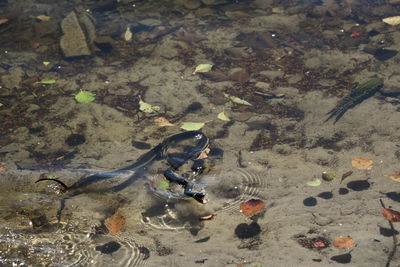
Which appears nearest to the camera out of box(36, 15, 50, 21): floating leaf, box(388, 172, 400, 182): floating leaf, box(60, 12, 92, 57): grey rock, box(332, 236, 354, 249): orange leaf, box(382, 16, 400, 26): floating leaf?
box(332, 236, 354, 249): orange leaf

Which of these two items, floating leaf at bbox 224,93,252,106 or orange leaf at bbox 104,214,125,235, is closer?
orange leaf at bbox 104,214,125,235

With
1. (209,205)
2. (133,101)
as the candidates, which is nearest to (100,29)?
(133,101)

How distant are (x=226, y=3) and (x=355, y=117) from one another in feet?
8.86

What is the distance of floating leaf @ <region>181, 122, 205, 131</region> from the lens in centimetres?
410

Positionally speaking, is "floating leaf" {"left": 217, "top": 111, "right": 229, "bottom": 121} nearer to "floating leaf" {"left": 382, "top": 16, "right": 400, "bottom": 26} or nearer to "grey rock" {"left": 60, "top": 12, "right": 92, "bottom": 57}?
"grey rock" {"left": 60, "top": 12, "right": 92, "bottom": 57}

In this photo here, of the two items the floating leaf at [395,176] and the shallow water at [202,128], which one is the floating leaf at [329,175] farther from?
the floating leaf at [395,176]

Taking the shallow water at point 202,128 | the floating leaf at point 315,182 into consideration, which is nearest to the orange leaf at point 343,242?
the shallow water at point 202,128

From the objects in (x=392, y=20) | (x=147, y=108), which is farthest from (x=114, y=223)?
(x=392, y=20)

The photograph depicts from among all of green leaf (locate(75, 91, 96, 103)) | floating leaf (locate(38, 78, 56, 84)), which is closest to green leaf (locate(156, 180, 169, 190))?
green leaf (locate(75, 91, 96, 103))

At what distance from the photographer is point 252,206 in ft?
10.7

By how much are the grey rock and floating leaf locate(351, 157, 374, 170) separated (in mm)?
3195

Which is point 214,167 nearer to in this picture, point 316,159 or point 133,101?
point 316,159

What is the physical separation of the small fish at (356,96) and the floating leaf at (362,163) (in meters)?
0.59

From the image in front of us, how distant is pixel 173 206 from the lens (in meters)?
3.32
